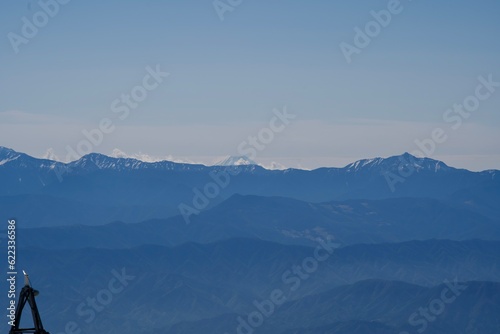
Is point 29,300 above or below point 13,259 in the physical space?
below

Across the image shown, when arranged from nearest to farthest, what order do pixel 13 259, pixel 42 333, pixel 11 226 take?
pixel 42 333, pixel 13 259, pixel 11 226

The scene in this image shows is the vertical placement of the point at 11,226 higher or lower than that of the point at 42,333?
→ higher

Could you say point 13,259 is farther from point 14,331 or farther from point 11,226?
point 14,331

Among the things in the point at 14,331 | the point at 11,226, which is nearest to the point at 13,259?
the point at 11,226

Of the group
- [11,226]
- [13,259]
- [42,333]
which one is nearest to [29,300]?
[42,333]

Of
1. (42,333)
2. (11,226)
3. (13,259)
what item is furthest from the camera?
(11,226)

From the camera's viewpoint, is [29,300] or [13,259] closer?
[29,300]

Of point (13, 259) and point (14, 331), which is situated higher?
point (13, 259)

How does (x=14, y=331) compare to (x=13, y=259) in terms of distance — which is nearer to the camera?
(x=14, y=331)
